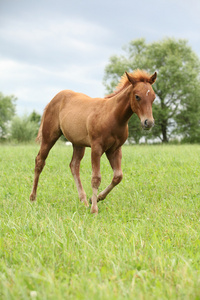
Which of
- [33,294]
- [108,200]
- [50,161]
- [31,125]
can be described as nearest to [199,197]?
[108,200]

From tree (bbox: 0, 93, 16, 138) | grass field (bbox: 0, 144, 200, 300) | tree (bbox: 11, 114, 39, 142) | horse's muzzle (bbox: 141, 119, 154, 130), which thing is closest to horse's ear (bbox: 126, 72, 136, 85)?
horse's muzzle (bbox: 141, 119, 154, 130)

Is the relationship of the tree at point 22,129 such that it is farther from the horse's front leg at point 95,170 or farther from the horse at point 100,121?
the horse's front leg at point 95,170

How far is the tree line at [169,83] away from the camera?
114 feet

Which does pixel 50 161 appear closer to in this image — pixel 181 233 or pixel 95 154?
pixel 95 154

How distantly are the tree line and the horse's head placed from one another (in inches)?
1153

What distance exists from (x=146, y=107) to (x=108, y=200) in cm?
220

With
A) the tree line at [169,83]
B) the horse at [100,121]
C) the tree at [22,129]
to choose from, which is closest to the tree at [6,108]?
the tree at [22,129]

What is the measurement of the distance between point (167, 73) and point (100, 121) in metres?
32.0

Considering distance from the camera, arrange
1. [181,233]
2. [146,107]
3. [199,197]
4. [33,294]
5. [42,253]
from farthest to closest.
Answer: [199,197]
[146,107]
[181,233]
[42,253]
[33,294]

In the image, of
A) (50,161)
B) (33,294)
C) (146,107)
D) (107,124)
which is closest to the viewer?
(33,294)

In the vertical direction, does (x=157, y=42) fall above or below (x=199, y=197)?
above

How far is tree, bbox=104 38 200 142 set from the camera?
113 ft

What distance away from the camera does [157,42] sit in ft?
121

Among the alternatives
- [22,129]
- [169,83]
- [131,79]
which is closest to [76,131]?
[131,79]
